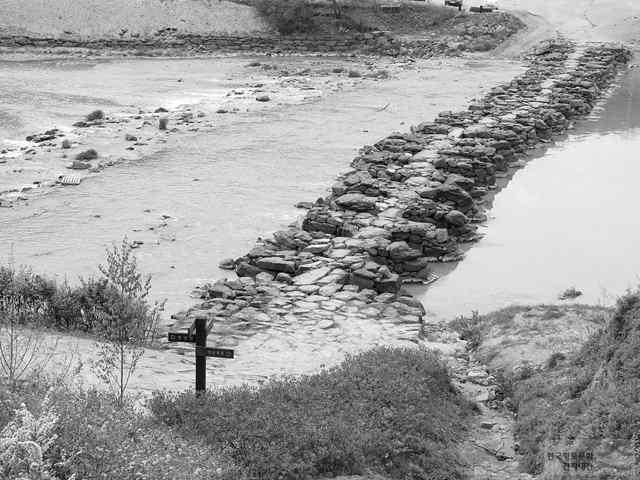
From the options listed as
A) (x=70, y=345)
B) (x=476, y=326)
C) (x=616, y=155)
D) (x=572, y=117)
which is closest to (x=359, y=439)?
(x=70, y=345)

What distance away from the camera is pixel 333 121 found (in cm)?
3192

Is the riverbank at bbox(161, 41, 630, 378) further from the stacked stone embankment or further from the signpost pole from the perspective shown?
the signpost pole

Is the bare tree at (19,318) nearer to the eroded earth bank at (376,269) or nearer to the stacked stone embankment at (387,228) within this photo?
the eroded earth bank at (376,269)

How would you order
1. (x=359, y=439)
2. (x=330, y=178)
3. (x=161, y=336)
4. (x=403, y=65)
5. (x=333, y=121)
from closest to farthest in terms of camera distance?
(x=359, y=439) → (x=161, y=336) → (x=330, y=178) → (x=333, y=121) → (x=403, y=65)

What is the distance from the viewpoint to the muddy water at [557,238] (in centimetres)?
1591

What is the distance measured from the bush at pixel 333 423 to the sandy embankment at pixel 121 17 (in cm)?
5041

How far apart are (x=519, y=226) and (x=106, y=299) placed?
1069 cm

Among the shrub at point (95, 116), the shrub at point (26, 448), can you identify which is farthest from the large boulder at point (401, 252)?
the shrub at point (95, 116)

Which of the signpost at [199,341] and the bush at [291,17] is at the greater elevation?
the bush at [291,17]

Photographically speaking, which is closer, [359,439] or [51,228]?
[359,439]

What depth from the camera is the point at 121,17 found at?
58.1 metres

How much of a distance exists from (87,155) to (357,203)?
379 inches

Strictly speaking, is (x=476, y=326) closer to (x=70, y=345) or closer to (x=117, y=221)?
(x=70, y=345)

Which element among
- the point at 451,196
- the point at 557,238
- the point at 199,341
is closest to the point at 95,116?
the point at 451,196
